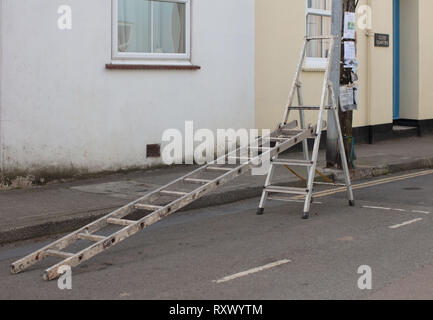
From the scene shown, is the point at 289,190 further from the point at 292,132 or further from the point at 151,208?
the point at 151,208

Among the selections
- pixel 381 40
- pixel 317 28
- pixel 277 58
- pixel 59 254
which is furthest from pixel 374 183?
pixel 59 254

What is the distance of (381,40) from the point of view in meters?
17.0

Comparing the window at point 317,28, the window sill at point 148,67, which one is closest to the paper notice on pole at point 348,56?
the window sill at point 148,67

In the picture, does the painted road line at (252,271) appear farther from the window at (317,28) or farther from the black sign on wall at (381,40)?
the black sign on wall at (381,40)

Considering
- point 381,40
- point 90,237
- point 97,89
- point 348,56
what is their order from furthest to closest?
point 381,40 → point 348,56 → point 97,89 → point 90,237

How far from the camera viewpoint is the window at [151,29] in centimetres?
1155

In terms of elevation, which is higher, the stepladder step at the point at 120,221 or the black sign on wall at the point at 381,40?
the black sign on wall at the point at 381,40

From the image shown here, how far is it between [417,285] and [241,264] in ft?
5.25

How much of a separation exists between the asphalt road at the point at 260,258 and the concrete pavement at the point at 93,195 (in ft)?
0.98

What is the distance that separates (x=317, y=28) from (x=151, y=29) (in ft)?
15.7

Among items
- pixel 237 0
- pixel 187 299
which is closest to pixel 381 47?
pixel 237 0

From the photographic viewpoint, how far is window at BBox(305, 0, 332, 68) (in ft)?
50.0

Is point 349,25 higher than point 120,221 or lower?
higher

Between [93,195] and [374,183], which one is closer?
[93,195]
